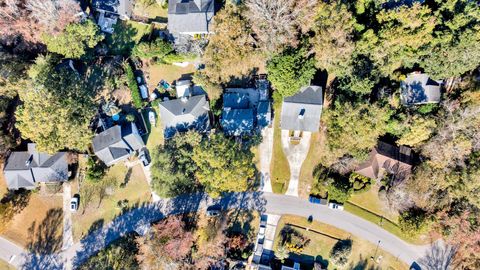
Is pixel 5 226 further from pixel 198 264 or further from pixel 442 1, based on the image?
pixel 442 1

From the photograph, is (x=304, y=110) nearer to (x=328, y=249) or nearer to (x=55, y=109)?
(x=328, y=249)

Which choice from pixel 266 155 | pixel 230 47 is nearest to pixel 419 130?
pixel 266 155

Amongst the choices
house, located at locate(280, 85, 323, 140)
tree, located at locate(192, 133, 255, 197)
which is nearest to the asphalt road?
tree, located at locate(192, 133, 255, 197)

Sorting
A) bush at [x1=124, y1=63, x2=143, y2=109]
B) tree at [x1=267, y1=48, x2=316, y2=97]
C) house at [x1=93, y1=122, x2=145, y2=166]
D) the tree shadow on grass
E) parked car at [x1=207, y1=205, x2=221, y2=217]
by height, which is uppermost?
tree at [x1=267, y1=48, x2=316, y2=97]

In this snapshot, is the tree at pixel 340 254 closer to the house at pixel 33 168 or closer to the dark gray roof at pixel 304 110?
the dark gray roof at pixel 304 110

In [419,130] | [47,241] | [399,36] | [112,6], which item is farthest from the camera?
[47,241]

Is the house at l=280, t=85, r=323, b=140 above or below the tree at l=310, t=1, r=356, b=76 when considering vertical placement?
below

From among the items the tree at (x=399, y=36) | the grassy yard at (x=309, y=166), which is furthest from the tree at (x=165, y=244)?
the tree at (x=399, y=36)

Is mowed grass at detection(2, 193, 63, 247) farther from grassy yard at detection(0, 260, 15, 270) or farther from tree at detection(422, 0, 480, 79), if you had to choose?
tree at detection(422, 0, 480, 79)
